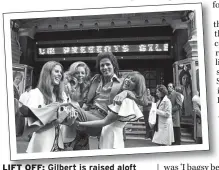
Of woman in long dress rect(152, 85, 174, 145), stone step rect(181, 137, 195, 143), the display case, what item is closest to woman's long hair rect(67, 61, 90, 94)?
the display case

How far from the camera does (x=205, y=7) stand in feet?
7.20

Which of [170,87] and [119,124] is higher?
[170,87]

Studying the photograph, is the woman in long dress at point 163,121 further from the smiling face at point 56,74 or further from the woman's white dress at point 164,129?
the smiling face at point 56,74

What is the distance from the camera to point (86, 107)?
222 centimetres

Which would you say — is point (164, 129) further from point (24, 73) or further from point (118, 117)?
point (24, 73)

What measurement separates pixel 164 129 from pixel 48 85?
0.85 meters

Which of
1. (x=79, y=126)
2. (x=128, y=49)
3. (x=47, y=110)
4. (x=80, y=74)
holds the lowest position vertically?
(x=79, y=126)

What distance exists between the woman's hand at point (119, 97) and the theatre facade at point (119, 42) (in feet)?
0.53

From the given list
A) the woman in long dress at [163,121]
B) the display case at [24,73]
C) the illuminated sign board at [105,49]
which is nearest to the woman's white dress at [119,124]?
the woman in long dress at [163,121]

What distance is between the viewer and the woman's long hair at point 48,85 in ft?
7.25

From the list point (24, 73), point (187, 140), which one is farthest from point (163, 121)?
point (24, 73)

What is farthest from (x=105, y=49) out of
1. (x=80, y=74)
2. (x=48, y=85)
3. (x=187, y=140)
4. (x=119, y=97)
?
(x=187, y=140)

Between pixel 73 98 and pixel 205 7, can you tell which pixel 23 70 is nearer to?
pixel 73 98

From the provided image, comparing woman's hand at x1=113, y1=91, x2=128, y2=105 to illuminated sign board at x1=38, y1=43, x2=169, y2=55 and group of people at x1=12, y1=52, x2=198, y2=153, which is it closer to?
group of people at x1=12, y1=52, x2=198, y2=153
